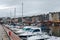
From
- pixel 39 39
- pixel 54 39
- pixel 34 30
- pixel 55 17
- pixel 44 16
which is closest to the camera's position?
pixel 54 39

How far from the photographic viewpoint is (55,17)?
350 ft

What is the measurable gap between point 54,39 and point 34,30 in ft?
35.0

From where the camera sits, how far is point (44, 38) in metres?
20.9

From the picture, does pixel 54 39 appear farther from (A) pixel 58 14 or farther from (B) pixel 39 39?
(A) pixel 58 14

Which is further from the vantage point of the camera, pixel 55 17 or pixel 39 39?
pixel 55 17

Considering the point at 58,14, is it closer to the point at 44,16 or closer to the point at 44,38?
the point at 44,16

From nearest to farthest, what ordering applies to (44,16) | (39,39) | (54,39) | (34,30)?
(54,39)
(39,39)
(34,30)
(44,16)

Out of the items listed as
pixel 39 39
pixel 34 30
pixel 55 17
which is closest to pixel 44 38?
pixel 39 39

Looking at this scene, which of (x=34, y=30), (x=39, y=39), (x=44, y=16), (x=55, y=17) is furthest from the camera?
(x=44, y=16)

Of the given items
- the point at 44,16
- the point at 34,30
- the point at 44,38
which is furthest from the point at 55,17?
the point at 44,38

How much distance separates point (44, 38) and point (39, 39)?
2.24ft

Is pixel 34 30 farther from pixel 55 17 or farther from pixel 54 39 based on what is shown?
pixel 55 17

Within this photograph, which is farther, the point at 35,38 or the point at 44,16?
the point at 44,16

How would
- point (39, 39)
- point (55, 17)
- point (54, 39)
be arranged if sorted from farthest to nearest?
point (55, 17), point (39, 39), point (54, 39)
